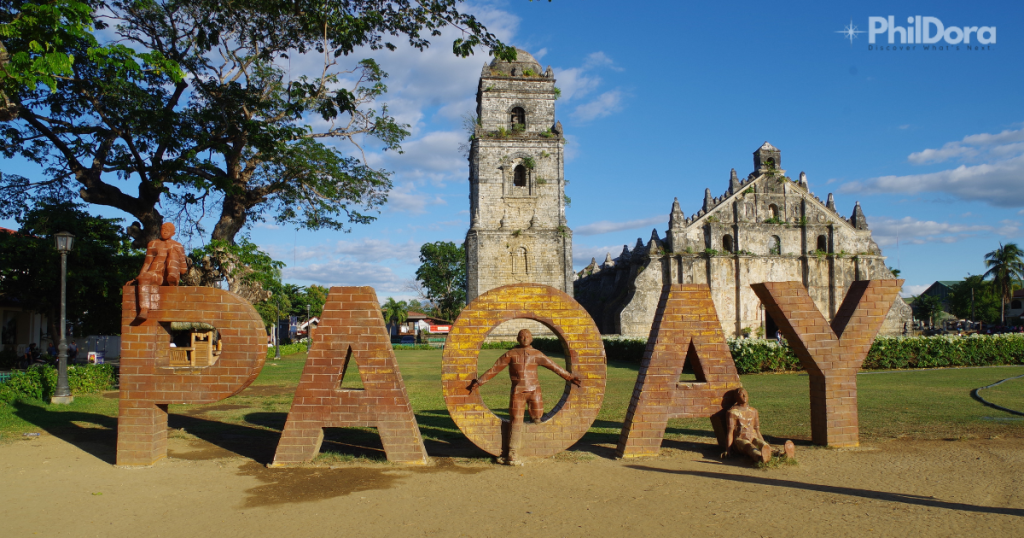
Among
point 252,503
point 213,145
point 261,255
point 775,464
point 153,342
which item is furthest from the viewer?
point 261,255

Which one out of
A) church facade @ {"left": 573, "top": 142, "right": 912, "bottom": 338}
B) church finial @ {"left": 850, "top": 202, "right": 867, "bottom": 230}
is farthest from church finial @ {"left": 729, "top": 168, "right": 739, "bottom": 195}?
church finial @ {"left": 850, "top": 202, "right": 867, "bottom": 230}

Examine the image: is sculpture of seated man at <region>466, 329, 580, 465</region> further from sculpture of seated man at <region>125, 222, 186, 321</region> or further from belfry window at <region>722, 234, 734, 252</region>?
belfry window at <region>722, 234, 734, 252</region>

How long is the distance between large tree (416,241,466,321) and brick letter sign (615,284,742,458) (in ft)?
165

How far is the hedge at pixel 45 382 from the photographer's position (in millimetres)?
10836

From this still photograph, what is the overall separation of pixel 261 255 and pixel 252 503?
9.79 meters

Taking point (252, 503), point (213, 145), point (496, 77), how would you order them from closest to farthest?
point (252, 503), point (213, 145), point (496, 77)

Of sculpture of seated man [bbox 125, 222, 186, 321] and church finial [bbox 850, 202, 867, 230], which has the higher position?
church finial [bbox 850, 202, 867, 230]

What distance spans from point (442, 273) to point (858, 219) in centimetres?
3611

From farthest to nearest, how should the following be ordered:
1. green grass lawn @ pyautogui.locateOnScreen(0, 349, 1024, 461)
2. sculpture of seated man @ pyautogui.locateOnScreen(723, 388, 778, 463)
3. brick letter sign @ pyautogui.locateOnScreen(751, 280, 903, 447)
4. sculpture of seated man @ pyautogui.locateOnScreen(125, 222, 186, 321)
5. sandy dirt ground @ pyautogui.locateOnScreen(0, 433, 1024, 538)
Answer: green grass lawn @ pyautogui.locateOnScreen(0, 349, 1024, 461) → brick letter sign @ pyautogui.locateOnScreen(751, 280, 903, 447) → sculpture of seated man @ pyautogui.locateOnScreen(125, 222, 186, 321) → sculpture of seated man @ pyautogui.locateOnScreen(723, 388, 778, 463) → sandy dirt ground @ pyautogui.locateOnScreen(0, 433, 1024, 538)

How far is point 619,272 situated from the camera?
122 ft

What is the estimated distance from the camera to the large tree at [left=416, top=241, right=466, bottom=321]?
2240 inches

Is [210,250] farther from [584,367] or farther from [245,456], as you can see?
[584,367]

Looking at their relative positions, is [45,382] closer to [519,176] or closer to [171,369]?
[171,369]

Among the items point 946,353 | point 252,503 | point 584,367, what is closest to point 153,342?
point 252,503
